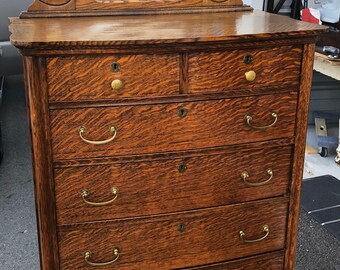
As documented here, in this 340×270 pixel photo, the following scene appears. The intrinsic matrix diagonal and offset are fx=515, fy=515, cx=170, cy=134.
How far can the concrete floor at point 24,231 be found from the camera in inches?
82.8

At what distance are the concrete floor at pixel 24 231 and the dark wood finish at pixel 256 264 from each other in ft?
1.59

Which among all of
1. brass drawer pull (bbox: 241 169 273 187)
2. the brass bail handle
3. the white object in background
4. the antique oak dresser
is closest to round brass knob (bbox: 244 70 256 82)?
the antique oak dresser

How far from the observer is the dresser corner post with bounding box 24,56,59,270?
1.24 m

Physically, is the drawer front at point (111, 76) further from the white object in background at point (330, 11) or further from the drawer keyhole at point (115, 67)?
the white object in background at point (330, 11)

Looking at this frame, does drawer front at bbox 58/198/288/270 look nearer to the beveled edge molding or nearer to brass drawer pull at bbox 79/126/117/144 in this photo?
brass drawer pull at bbox 79/126/117/144

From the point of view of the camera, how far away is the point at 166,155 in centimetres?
139

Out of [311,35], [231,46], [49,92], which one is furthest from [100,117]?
[311,35]

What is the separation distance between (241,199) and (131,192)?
0.33m

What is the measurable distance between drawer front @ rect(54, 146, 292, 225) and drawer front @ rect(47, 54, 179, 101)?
7.8 inches

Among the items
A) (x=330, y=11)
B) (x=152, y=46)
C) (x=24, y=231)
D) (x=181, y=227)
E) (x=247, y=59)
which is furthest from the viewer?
(x=330, y=11)

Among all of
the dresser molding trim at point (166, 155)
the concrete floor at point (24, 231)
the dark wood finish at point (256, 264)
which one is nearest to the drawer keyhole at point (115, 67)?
the dresser molding trim at point (166, 155)

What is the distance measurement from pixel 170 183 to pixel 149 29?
426mm

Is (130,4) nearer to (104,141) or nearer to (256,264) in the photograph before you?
(104,141)

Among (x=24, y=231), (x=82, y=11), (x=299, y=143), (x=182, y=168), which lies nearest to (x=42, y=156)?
(x=182, y=168)
